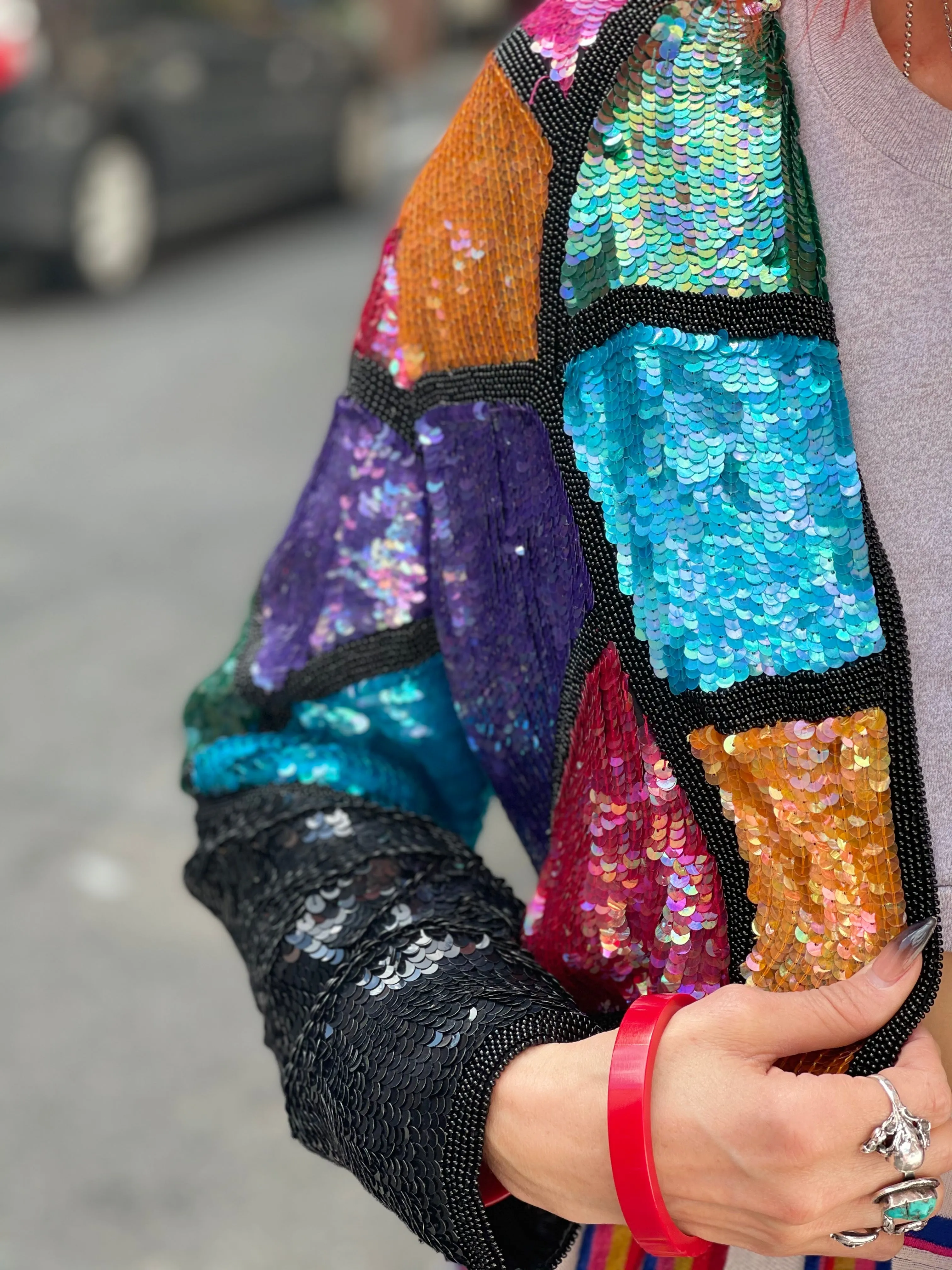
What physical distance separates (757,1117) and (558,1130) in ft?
0.35

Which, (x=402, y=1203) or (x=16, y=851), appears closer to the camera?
(x=402, y=1203)

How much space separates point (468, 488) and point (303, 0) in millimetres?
10236

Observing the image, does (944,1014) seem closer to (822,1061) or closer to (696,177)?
(822,1061)

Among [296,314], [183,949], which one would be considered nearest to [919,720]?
[183,949]

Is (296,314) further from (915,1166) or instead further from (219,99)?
(915,1166)

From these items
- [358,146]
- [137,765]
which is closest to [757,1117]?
[137,765]

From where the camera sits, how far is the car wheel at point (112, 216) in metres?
7.14

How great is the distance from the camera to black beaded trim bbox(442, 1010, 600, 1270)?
0.77m

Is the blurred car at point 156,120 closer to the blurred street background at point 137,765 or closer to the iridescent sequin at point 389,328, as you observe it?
the blurred street background at point 137,765

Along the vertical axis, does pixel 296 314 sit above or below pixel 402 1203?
above

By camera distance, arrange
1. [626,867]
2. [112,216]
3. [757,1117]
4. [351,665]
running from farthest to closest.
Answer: [112,216] → [351,665] → [626,867] → [757,1117]

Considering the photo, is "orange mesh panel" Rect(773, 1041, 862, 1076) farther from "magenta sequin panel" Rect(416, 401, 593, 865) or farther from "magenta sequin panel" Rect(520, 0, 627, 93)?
"magenta sequin panel" Rect(520, 0, 627, 93)

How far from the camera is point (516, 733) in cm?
88

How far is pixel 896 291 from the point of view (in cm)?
74
